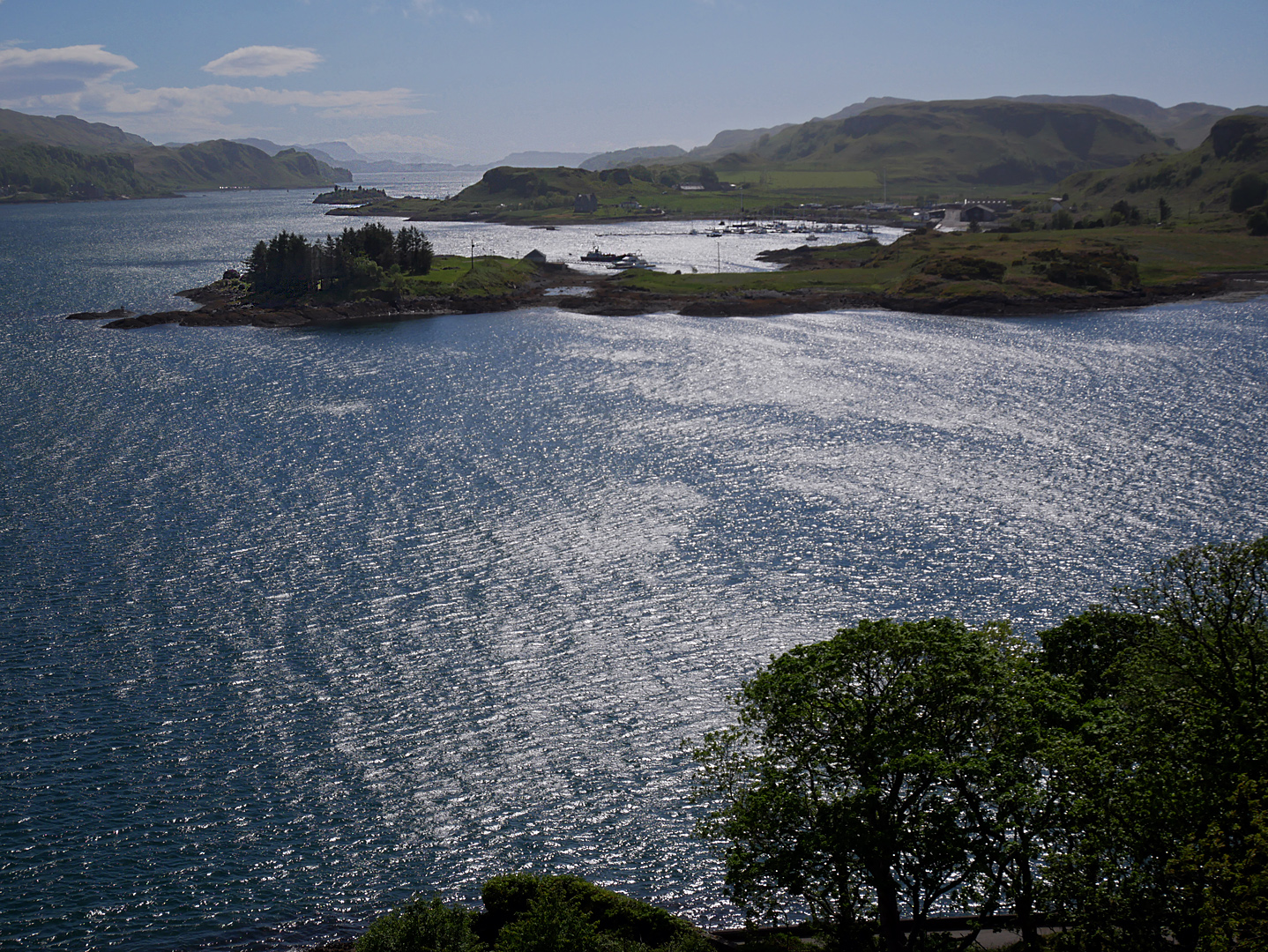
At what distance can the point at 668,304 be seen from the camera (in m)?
162

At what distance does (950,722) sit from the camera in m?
25.0

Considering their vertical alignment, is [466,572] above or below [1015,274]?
below

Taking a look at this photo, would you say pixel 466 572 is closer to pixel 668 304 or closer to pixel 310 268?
pixel 668 304

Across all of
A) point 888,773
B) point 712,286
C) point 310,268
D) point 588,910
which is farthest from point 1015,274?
point 588,910

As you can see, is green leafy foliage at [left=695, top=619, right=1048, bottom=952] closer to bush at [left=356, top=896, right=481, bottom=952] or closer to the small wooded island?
bush at [left=356, top=896, right=481, bottom=952]

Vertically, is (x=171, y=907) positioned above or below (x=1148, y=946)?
below

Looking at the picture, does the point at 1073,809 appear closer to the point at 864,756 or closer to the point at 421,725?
the point at 864,756

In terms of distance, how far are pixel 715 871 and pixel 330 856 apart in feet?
48.2

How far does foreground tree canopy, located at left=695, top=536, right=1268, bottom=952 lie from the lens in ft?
70.4

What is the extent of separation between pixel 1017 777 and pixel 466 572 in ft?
129

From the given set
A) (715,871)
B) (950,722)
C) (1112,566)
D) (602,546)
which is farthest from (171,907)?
(1112,566)

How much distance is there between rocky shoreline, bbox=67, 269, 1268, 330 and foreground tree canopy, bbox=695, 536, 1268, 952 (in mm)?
132909

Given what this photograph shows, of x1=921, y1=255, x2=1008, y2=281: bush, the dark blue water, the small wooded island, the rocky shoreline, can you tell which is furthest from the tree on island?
x1=921, y1=255, x2=1008, y2=281: bush

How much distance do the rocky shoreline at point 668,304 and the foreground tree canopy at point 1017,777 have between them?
436ft
